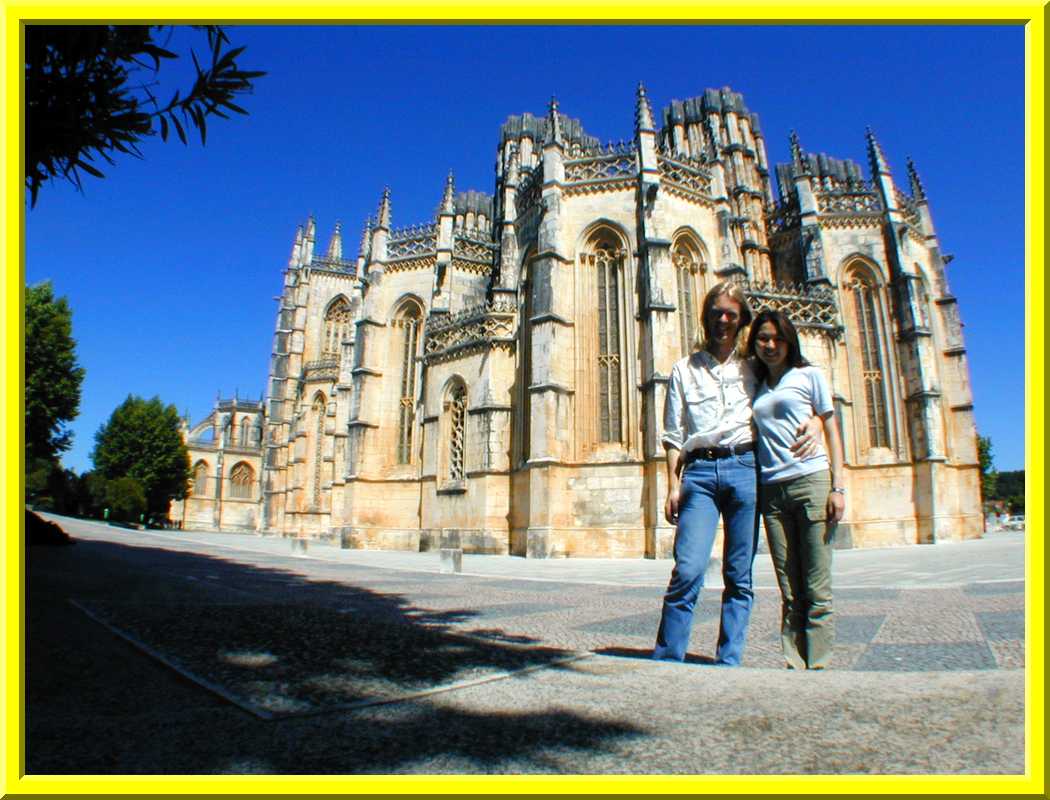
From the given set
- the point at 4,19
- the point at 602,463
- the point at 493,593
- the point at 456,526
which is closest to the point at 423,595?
the point at 493,593

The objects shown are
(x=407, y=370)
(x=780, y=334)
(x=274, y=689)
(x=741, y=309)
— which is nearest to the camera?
(x=274, y=689)

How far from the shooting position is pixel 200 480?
54.0 meters

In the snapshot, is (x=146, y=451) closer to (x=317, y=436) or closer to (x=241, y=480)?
(x=241, y=480)

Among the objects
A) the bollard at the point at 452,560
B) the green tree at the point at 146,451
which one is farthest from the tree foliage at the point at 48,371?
the bollard at the point at 452,560

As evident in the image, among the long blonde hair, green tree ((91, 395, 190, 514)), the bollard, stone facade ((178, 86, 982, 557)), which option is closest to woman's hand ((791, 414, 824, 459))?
the long blonde hair

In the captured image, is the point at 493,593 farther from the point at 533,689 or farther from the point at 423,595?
the point at 533,689

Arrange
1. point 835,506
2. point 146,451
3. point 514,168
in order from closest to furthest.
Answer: point 835,506 → point 514,168 → point 146,451

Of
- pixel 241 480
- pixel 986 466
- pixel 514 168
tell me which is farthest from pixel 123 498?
pixel 986 466

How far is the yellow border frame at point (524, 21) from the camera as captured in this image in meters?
1.07

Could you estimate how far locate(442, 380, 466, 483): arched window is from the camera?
19875 millimetres

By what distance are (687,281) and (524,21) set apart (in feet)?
58.2

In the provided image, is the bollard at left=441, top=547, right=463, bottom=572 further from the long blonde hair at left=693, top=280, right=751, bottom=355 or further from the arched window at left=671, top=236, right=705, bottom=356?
the arched window at left=671, top=236, right=705, bottom=356

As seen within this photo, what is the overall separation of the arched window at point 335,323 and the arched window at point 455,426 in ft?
74.7

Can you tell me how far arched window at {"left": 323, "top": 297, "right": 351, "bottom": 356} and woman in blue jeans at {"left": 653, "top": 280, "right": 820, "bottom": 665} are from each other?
39637mm
